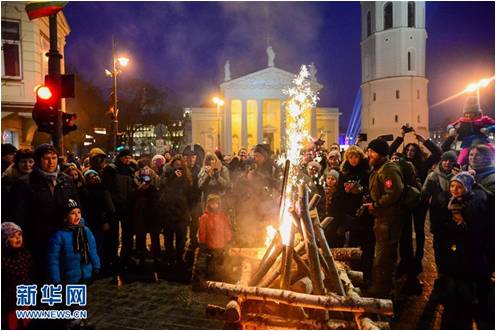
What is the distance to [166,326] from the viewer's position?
4789 millimetres

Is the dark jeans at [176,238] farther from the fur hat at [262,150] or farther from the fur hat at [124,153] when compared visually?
the fur hat at [262,150]

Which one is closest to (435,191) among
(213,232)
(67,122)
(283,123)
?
(213,232)

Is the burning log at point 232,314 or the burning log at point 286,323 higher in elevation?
the burning log at point 232,314

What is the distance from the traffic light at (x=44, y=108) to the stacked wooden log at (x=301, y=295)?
4.91m

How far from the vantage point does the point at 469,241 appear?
4137 millimetres

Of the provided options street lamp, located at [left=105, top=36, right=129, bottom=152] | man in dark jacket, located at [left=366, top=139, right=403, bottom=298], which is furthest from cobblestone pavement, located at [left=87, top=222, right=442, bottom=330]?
street lamp, located at [left=105, top=36, right=129, bottom=152]

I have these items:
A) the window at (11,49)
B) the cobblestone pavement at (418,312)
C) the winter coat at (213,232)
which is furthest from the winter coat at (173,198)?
the window at (11,49)

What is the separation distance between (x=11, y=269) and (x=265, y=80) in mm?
56159

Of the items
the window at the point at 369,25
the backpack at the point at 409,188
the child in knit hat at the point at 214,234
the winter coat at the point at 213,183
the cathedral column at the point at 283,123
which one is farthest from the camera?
the cathedral column at the point at 283,123

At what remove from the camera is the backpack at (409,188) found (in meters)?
5.42

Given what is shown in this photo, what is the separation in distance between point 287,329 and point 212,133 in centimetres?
5943

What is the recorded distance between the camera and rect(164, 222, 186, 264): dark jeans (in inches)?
273

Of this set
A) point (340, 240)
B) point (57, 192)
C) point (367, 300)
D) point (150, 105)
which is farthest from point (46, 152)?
point (150, 105)

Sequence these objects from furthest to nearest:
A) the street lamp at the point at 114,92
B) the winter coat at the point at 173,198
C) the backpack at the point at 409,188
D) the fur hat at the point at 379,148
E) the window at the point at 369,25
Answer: the window at the point at 369,25 → the street lamp at the point at 114,92 → the winter coat at the point at 173,198 → the fur hat at the point at 379,148 → the backpack at the point at 409,188
